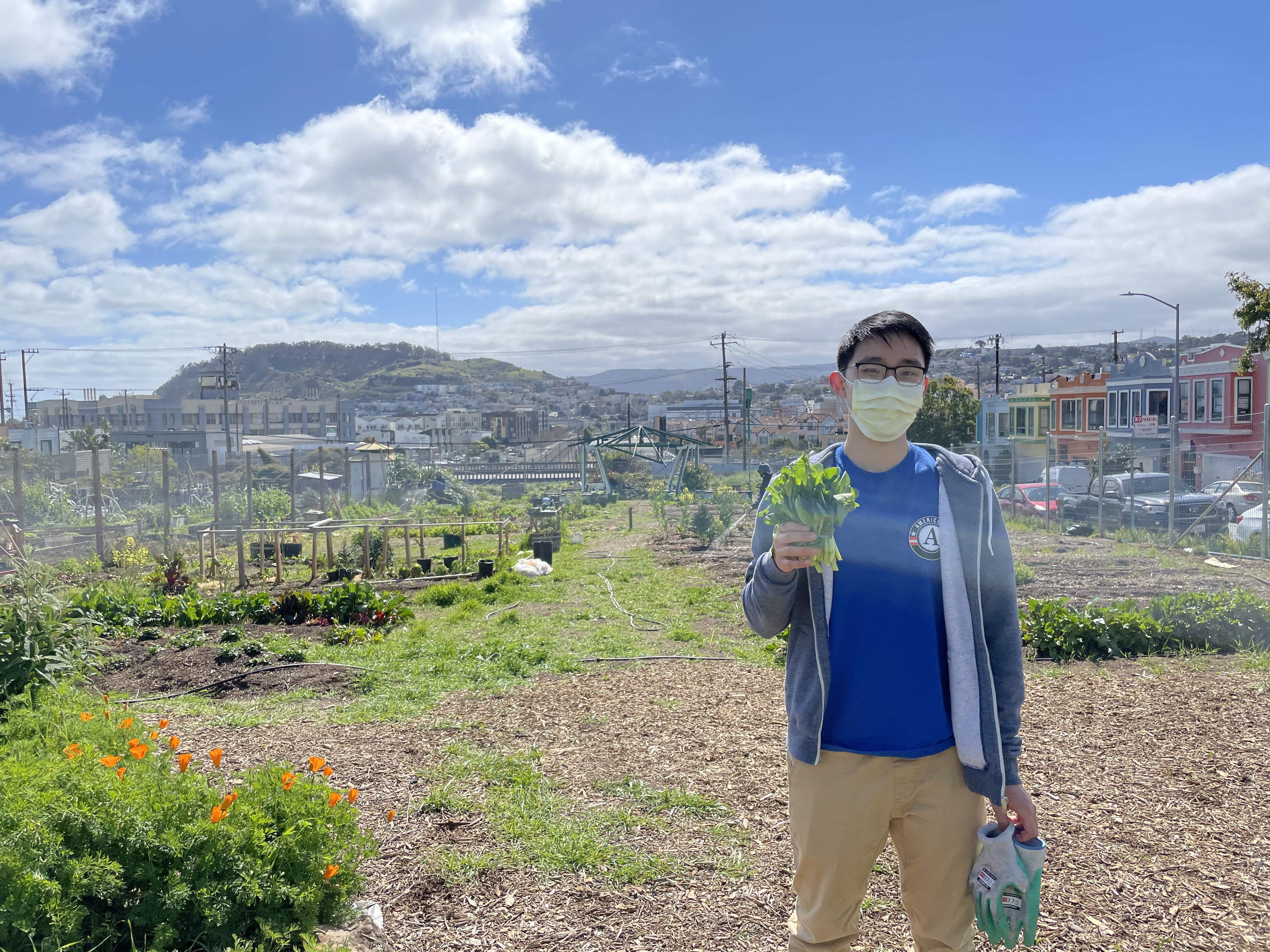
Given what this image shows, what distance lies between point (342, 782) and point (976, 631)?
3.67 meters

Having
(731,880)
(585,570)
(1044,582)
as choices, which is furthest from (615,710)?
(585,570)

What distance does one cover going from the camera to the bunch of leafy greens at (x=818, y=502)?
2.20 meters

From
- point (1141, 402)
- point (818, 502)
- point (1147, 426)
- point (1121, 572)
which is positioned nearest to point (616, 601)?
point (1121, 572)

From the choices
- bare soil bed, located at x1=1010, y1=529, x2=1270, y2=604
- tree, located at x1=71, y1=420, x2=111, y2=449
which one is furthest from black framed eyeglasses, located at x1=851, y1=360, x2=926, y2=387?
tree, located at x1=71, y1=420, x2=111, y2=449

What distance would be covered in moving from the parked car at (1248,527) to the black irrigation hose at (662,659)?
1074cm

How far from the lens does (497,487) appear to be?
45.0 metres

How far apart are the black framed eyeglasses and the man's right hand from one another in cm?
51

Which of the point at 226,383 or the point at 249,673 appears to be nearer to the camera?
the point at 249,673

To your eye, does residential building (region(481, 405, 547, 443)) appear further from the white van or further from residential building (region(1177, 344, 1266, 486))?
the white van

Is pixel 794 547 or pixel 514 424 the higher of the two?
pixel 514 424

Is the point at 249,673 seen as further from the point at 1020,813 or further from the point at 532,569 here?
the point at 532,569

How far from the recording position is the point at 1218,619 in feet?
24.8

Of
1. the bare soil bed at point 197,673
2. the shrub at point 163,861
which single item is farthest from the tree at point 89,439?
the shrub at point 163,861

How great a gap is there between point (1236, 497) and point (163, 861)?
61.3 feet
